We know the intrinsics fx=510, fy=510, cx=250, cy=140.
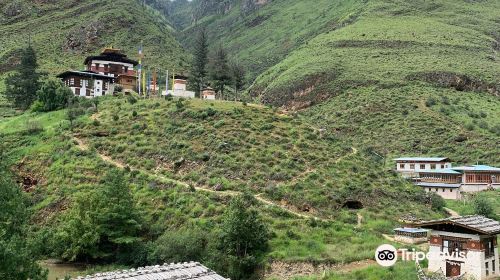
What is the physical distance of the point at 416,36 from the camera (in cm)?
12044

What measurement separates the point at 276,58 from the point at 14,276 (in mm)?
133635

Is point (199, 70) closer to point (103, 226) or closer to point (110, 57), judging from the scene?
point (110, 57)

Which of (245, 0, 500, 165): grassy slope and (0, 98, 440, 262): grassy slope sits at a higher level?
(245, 0, 500, 165): grassy slope

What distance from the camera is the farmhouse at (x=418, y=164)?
63.8m

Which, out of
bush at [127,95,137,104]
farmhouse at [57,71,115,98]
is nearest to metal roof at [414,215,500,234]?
bush at [127,95,137,104]

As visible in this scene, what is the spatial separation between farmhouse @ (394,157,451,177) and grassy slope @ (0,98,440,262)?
18.1 metres

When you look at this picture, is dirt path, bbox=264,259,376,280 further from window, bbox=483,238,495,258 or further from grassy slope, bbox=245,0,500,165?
grassy slope, bbox=245,0,500,165

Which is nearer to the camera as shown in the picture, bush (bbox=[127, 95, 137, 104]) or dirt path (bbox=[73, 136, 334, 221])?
dirt path (bbox=[73, 136, 334, 221])

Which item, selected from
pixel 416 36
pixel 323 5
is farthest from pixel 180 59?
pixel 323 5

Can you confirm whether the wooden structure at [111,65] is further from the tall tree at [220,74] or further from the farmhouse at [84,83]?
the tall tree at [220,74]

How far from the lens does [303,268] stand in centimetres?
3164

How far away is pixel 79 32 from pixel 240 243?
85.9m

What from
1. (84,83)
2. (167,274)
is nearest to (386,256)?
(167,274)

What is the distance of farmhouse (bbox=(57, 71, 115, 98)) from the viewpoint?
6569 cm
